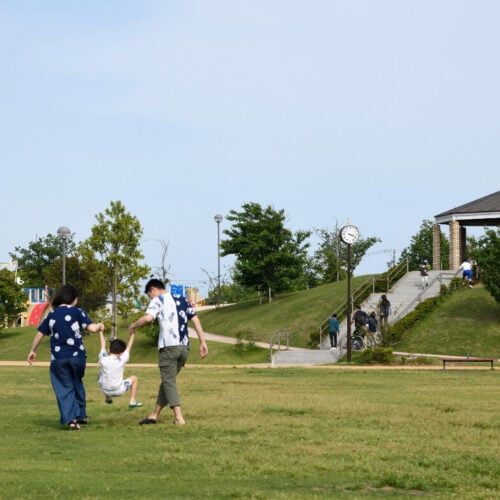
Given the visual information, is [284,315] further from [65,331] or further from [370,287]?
[65,331]

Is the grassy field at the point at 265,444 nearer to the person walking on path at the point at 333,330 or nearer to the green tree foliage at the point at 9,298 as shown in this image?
the person walking on path at the point at 333,330

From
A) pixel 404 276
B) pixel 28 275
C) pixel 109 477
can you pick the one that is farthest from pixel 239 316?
pixel 28 275

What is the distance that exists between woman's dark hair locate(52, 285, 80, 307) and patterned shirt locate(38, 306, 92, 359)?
16cm

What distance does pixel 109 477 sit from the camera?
336 inches

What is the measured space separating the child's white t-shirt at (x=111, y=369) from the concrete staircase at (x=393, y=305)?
27517 mm

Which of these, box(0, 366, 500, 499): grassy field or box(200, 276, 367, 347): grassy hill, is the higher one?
box(200, 276, 367, 347): grassy hill

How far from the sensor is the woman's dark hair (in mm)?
13031

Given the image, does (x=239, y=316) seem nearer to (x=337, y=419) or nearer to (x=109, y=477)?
(x=337, y=419)

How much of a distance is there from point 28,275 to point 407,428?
11455cm

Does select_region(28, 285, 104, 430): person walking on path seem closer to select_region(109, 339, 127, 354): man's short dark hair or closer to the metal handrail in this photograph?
select_region(109, 339, 127, 354): man's short dark hair

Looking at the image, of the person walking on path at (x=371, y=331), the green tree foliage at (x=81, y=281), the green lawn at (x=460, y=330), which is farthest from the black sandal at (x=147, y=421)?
the green tree foliage at (x=81, y=281)

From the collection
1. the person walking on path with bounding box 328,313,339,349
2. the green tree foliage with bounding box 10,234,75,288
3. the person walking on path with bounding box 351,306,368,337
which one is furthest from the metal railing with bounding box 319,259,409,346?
the green tree foliage with bounding box 10,234,75,288

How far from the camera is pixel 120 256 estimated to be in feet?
171

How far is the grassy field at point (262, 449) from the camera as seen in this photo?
810 cm
